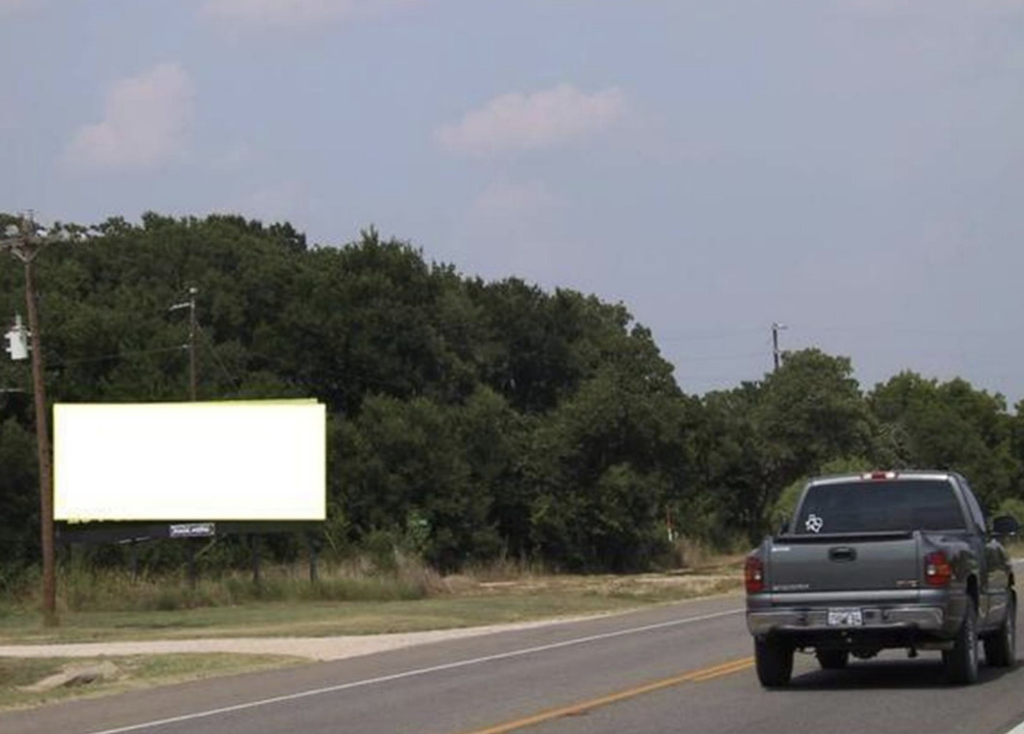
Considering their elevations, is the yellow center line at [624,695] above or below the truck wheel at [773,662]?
below

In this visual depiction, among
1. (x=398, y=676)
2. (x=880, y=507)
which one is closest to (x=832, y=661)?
(x=880, y=507)

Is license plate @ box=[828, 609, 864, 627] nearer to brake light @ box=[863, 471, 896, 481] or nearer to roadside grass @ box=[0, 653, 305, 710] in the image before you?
brake light @ box=[863, 471, 896, 481]

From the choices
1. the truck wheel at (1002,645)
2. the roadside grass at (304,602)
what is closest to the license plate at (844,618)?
the truck wheel at (1002,645)

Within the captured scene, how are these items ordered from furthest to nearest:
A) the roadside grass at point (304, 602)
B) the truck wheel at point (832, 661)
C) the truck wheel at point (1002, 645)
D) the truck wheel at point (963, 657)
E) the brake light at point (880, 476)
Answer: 1. the roadside grass at point (304, 602)
2. the truck wheel at point (832, 661)
3. the truck wheel at point (1002, 645)
4. the brake light at point (880, 476)
5. the truck wheel at point (963, 657)

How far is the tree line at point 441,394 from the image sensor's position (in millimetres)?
62375

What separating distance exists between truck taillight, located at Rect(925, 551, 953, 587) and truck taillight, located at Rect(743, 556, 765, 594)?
1.51 metres

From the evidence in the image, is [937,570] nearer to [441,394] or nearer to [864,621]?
[864,621]

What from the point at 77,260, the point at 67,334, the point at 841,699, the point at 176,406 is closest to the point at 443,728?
the point at 841,699

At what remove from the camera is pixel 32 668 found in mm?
26703

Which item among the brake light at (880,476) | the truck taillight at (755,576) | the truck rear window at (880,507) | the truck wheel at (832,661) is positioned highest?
the brake light at (880,476)

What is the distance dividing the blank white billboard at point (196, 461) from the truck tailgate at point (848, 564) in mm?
30198

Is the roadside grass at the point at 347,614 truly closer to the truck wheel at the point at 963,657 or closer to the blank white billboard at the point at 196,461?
the blank white billboard at the point at 196,461

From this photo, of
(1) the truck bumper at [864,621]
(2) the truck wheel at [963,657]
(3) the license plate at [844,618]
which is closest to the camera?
(1) the truck bumper at [864,621]

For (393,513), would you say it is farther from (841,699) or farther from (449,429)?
(841,699)
